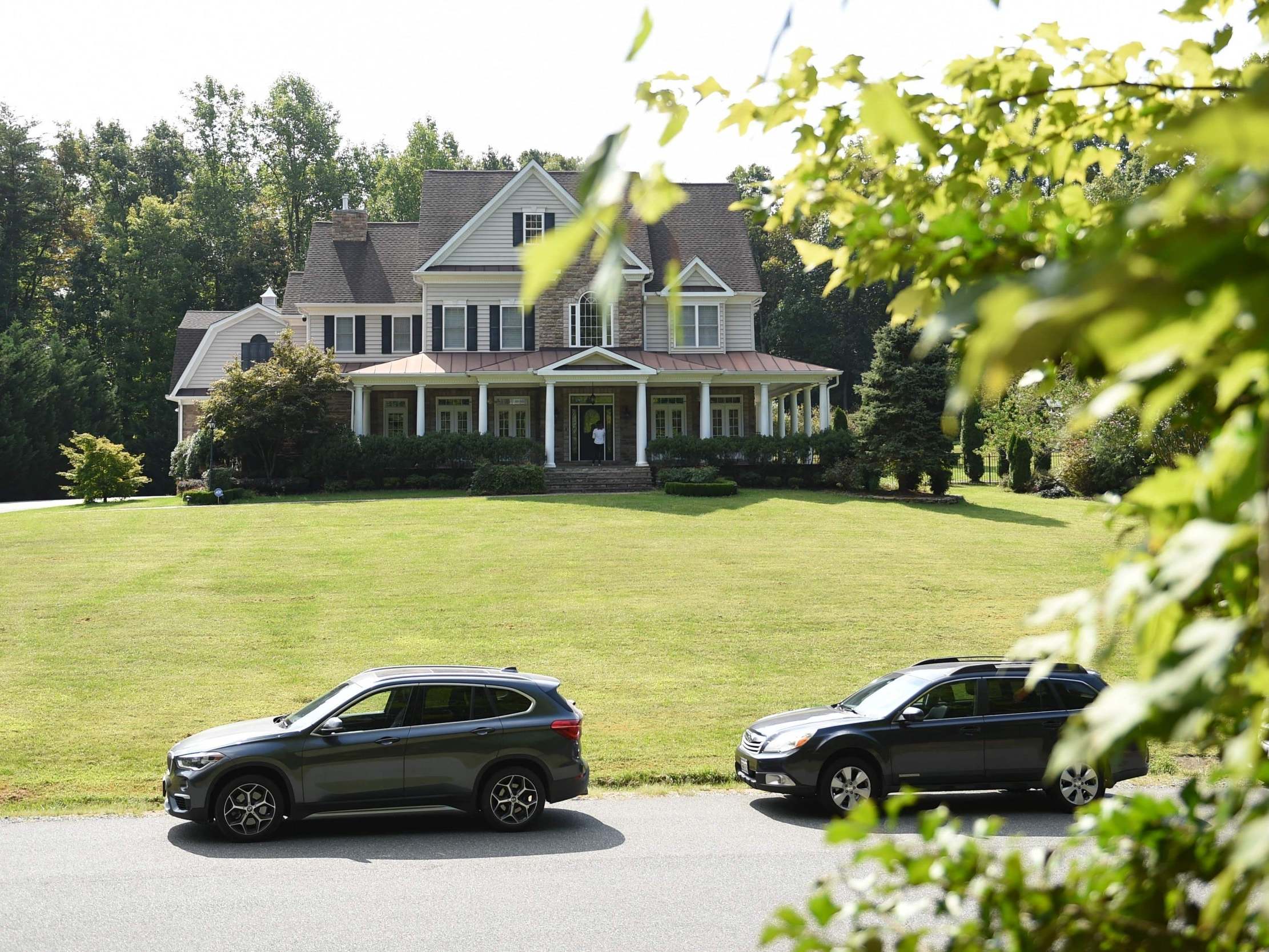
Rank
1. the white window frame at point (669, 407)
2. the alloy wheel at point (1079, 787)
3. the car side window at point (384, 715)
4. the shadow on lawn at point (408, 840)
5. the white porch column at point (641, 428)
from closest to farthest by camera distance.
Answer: the shadow on lawn at point (408, 840), the car side window at point (384, 715), the alloy wheel at point (1079, 787), the white porch column at point (641, 428), the white window frame at point (669, 407)

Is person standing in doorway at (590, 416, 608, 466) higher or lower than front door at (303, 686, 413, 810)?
higher

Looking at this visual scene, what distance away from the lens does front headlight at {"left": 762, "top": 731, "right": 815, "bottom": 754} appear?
12.5 meters

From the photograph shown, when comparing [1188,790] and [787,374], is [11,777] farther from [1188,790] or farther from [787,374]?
[787,374]

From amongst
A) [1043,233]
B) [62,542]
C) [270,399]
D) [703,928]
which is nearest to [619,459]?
[270,399]

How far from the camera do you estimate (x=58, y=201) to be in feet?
227

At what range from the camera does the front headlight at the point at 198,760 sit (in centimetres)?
1133

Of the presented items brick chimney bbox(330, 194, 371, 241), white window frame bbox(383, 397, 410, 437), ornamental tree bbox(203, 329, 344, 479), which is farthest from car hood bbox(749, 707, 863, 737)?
brick chimney bbox(330, 194, 371, 241)

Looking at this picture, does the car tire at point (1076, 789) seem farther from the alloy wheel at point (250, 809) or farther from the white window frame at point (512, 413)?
the white window frame at point (512, 413)

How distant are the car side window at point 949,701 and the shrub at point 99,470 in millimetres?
34892

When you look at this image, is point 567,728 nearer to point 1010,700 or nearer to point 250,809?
point 250,809

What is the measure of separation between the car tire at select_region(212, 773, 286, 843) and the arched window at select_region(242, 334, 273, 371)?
4474 centimetres

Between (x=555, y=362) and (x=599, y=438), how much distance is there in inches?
131

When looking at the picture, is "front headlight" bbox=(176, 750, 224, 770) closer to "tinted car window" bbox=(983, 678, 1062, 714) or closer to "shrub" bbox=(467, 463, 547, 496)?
"tinted car window" bbox=(983, 678, 1062, 714)

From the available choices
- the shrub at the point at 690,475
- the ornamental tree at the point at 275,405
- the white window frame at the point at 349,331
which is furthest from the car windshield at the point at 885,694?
the white window frame at the point at 349,331
